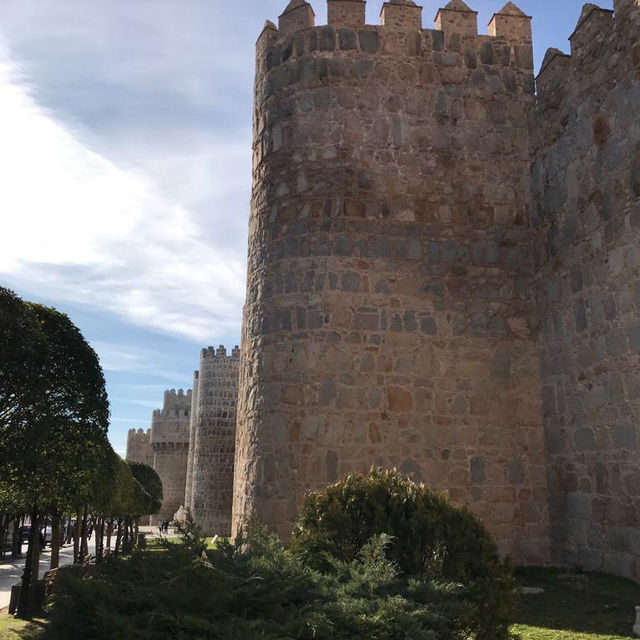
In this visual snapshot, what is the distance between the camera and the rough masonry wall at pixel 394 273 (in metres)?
9.04

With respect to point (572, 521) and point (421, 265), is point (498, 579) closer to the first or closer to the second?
point (572, 521)

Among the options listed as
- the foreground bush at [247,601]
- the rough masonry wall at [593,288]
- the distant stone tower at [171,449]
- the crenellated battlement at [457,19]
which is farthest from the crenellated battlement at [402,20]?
the distant stone tower at [171,449]

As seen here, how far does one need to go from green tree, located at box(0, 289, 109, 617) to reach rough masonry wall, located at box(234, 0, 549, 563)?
2.63 meters

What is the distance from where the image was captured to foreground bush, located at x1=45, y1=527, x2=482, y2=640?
3363 millimetres

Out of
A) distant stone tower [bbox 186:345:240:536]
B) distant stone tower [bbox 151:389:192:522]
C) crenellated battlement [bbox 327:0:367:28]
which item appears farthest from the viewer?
distant stone tower [bbox 151:389:192:522]

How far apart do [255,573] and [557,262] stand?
696cm

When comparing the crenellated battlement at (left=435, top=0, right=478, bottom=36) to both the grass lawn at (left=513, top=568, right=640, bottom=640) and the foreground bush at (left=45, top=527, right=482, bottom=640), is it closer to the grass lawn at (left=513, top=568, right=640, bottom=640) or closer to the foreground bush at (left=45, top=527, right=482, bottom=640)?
the grass lawn at (left=513, top=568, right=640, bottom=640)

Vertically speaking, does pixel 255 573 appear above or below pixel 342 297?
below

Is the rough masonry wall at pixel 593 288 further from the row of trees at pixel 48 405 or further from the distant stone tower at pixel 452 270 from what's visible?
the row of trees at pixel 48 405

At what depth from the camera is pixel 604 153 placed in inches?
338

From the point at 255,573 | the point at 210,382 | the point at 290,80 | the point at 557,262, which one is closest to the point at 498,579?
the point at 255,573

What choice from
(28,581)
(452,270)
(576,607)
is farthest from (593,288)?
(28,581)

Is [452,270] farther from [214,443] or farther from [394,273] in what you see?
[214,443]

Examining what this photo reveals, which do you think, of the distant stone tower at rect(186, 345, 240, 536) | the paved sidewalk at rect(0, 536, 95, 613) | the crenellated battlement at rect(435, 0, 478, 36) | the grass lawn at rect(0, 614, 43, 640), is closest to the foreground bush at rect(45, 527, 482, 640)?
the grass lawn at rect(0, 614, 43, 640)
